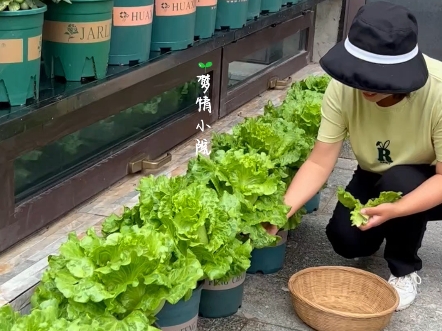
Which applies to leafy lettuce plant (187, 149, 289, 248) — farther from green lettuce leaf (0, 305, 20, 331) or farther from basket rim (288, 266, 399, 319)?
green lettuce leaf (0, 305, 20, 331)

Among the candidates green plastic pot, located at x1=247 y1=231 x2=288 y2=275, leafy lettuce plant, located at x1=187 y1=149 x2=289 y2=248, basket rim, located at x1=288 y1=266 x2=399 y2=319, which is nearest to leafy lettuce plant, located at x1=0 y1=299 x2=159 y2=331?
leafy lettuce plant, located at x1=187 y1=149 x2=289 y2=248

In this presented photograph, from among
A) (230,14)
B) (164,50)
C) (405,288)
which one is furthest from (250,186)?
(230,14)

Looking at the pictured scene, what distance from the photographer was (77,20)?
3391 millimetres

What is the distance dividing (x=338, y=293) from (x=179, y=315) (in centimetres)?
96

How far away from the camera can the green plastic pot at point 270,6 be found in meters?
5.73

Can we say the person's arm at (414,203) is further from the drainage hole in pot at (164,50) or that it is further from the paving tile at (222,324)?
the drainage hole in pot at (164,50)

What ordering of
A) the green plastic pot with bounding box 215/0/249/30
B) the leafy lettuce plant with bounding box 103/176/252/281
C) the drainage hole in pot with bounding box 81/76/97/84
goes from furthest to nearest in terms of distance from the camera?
the green plastic pot with bounding box 215/0/249/30 < the drainage hole in pot with bounding box 81/76/97/84 < the leafy lettuce plant with bounding box 103/176/252/281

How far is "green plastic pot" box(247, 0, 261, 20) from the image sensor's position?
213 inches

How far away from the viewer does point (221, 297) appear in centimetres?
332

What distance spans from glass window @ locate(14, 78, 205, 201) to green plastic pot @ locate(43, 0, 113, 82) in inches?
14.4

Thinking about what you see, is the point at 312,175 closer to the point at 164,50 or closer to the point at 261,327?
the point at 261,327

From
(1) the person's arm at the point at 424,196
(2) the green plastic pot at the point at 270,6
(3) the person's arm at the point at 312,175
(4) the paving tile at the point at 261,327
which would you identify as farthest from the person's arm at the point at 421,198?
(2) the green plastic pot at the point at 270,6

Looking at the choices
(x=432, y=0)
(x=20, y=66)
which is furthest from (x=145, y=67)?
(x=432, y=0)

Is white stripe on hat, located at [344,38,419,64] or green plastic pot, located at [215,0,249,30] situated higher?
white stripe on hat, located at [344,38,419,64]
